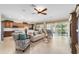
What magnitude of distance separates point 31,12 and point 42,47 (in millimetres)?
735

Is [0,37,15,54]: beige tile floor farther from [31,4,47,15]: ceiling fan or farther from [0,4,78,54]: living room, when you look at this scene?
[31,4,47,15]: ceiling fan

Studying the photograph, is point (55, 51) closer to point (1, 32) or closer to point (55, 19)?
point (55, 19)

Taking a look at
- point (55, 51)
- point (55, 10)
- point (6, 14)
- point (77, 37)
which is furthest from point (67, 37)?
point (6, 14)

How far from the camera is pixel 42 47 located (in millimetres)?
2381

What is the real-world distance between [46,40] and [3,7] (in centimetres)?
109

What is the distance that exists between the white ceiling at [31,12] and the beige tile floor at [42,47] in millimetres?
449

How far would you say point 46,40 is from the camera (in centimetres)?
249

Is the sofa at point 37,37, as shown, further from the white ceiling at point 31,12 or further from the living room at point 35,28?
the white ceiling at point 31,12

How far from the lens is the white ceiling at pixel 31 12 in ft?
7.61

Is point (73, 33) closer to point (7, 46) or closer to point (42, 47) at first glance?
point (42, 47)

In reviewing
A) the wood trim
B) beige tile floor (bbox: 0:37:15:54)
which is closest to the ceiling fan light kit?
the wood trim

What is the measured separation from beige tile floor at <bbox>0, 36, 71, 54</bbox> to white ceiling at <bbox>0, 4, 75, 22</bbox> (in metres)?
0.45

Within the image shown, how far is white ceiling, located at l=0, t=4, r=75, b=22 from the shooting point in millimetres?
2320

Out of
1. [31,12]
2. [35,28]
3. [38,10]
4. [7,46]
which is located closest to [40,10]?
[38,10]
